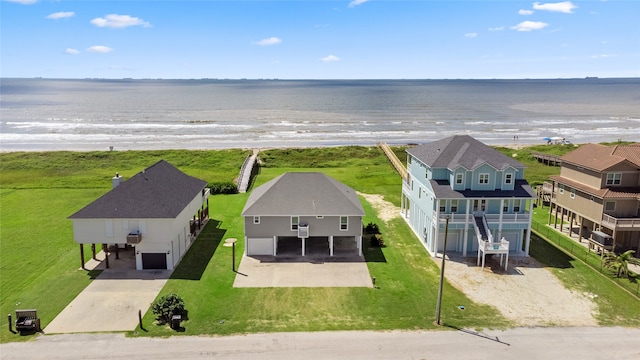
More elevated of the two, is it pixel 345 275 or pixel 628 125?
pixel 628 125

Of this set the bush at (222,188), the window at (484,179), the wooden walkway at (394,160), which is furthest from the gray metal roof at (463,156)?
the bush at (222,188)

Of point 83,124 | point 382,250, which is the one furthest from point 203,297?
point 83,124

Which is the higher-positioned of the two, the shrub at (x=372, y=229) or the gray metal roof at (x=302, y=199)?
the gray metal roof at (x=302, y=199)

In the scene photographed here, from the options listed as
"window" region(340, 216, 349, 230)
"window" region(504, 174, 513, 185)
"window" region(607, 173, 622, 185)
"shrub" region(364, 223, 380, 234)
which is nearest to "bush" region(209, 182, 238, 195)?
"shrub" region(364, 223, 380, 234)

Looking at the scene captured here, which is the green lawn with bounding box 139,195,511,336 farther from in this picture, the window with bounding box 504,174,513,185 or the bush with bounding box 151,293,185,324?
the window with bounding box 504,174,513,185

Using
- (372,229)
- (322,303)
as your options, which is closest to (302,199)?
(372,229)

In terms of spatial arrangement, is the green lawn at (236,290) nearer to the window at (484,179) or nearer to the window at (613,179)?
the window at (613,179)

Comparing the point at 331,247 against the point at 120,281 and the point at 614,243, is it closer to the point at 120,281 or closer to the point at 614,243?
the point at 120,281
